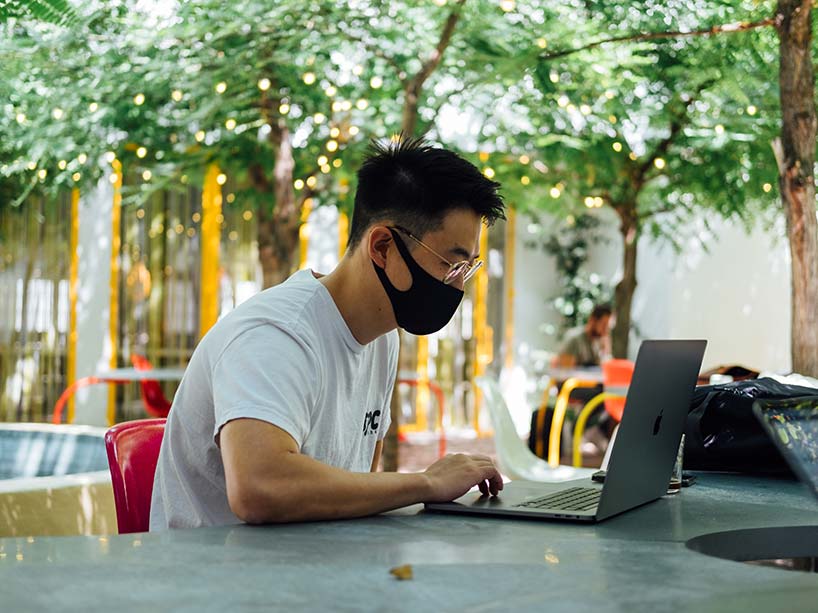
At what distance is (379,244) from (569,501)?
2.06 feet

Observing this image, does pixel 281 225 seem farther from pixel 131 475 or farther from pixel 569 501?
pixel 569 501

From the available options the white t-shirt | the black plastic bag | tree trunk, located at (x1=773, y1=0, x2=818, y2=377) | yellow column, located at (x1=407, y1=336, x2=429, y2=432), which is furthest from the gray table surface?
yellow column, located at (x1=407, y1=336, x2=429, y2=432)

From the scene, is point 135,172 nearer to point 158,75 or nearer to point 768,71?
point 158,75

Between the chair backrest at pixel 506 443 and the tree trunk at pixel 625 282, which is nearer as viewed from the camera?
the chair backrest at pixel 506 443

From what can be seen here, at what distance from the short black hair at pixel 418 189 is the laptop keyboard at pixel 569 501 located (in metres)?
0.55

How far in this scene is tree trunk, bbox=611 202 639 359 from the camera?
338 inches

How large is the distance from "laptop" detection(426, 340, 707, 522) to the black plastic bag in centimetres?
48

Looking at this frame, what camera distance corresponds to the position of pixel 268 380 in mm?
1840

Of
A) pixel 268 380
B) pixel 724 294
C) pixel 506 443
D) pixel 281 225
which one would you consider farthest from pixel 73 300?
pixel 268 380

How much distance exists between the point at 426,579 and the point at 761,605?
1.15ft

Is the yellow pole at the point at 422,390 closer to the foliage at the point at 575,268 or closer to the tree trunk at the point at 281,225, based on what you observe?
the foliage at the point at 575,268

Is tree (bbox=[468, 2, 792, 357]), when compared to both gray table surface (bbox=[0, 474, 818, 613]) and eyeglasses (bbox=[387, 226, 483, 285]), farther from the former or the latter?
gray table surface (bbox=[0, 474, 818, 613])

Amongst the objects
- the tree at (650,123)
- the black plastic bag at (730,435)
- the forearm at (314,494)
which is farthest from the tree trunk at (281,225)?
the forearm at (314,494)

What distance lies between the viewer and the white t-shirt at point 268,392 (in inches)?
72.6
